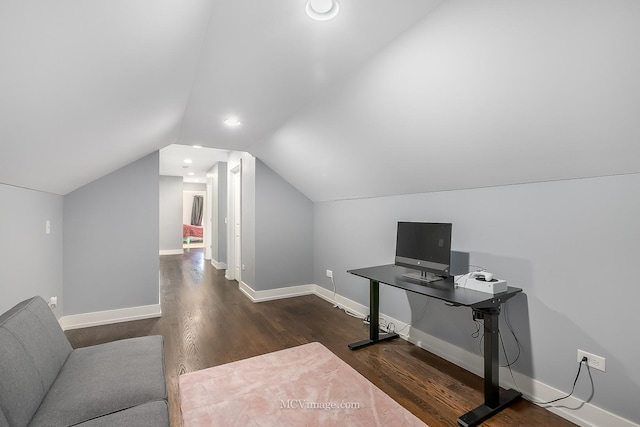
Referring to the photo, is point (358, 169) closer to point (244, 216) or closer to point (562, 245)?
point (562, 245)

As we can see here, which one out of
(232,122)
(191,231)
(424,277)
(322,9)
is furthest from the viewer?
(191,231)

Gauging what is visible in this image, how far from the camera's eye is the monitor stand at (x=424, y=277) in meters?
2.66

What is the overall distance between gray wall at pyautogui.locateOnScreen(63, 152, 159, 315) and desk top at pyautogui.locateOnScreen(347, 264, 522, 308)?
274cm

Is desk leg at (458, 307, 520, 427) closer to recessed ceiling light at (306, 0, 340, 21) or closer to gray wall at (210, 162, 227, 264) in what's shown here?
recessed ceiling light at (306, 0, 340, 21)

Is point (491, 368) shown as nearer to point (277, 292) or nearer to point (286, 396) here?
point (286, 396)

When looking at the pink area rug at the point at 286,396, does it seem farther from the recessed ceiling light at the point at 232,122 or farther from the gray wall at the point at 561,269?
the recessed ceiling light at the point at 232,122

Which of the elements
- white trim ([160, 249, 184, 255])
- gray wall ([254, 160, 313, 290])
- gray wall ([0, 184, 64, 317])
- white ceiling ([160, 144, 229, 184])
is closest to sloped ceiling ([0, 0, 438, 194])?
gray wall ([0, 184, 64, 317])

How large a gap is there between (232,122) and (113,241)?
6.88ft

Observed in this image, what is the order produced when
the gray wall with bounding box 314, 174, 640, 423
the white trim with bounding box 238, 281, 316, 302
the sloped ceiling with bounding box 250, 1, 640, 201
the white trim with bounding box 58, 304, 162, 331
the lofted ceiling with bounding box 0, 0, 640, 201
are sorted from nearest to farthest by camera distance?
the lofted ceiling with bounding box 0, 0, 640, 201 → the sloped ceiling with bounding box 250, 1, 640, 201 → the gray wall with bounding box 314, 174, 640, 423 → the white trim with bounding box 58, 304, 162, 331 → the white trim with bounding box 238, 281, 316, 302

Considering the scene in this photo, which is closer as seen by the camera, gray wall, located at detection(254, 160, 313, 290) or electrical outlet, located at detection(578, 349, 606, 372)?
electrical outlet, located at detection(578, 349, 606, 372)

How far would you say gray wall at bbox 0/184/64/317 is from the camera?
2.14 m

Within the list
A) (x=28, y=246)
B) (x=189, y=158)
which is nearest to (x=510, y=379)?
(x=28, y=246)

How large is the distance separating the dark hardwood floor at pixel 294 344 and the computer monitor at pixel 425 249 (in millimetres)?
769

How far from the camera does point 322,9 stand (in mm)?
1544
